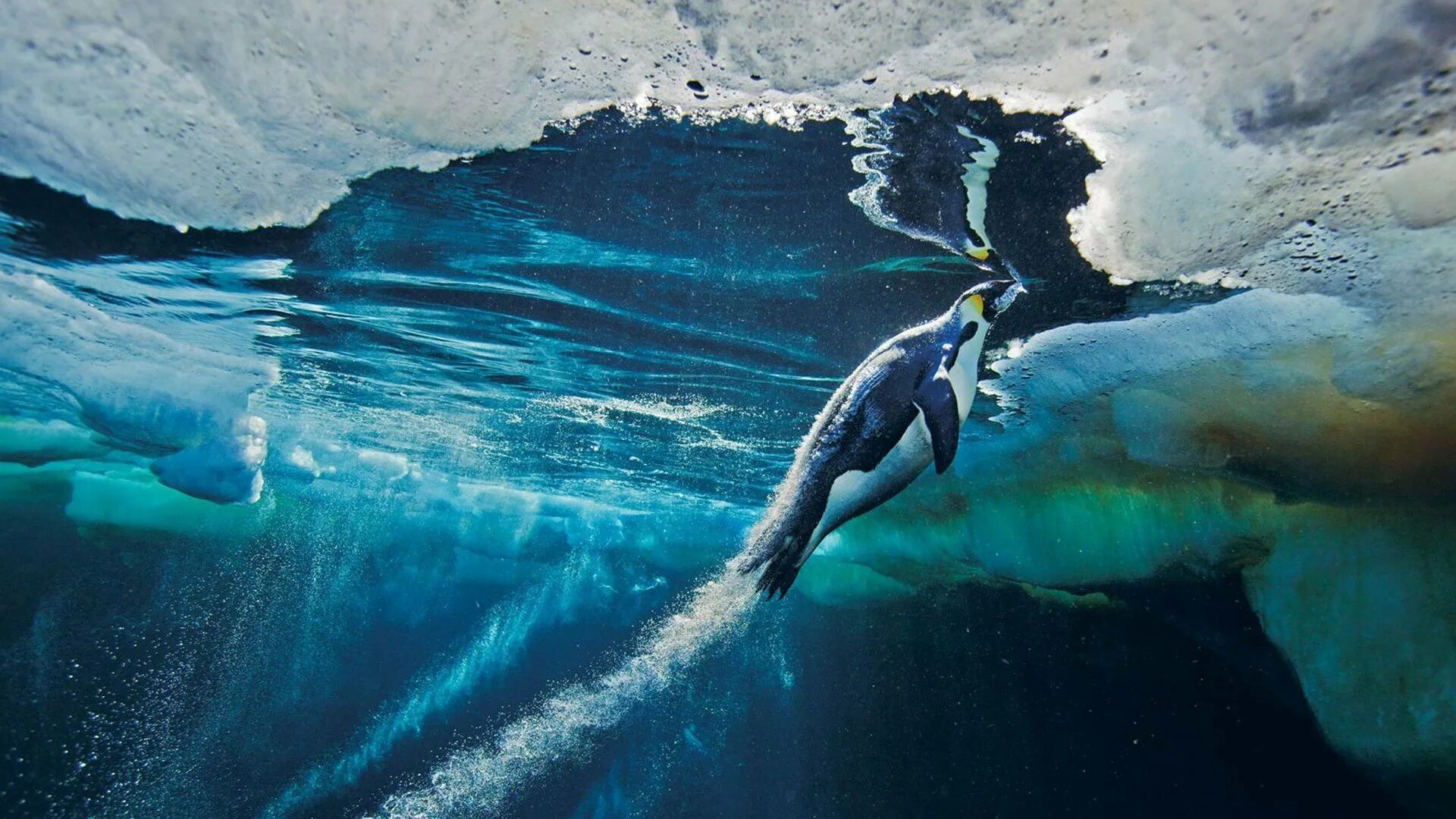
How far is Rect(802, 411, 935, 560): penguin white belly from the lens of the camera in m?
3.00

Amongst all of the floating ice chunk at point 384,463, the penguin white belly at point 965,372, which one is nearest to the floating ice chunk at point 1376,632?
the penguin white belly at point 965,372

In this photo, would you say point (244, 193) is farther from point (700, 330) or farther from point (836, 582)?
point (836, 582)

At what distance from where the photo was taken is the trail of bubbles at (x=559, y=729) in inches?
762

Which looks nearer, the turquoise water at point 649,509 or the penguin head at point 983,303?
the penguin head at point 983,303

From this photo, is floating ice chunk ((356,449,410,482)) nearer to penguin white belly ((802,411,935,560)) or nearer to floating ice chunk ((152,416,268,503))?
floating ice chunk ((152,416,268,503))

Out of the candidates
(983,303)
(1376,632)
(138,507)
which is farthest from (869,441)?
(138,507)

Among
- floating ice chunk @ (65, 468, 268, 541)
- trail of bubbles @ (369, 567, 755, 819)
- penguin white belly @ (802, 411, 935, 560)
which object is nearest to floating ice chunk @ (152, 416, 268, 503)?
A: trail of bubbles @ (369, 567, 755, 819)

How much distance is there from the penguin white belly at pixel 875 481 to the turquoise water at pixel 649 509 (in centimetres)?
101

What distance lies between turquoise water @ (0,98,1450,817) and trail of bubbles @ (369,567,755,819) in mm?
197

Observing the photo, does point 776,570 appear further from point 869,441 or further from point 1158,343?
point 1158,343

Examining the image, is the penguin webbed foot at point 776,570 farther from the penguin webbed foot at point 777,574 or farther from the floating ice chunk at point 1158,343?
the floating ice chunk at point 1158,343

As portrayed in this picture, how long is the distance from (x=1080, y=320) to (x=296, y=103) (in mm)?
7932

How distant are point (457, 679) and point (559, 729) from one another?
6.48 meters

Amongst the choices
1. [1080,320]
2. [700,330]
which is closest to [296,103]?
[700,330]
